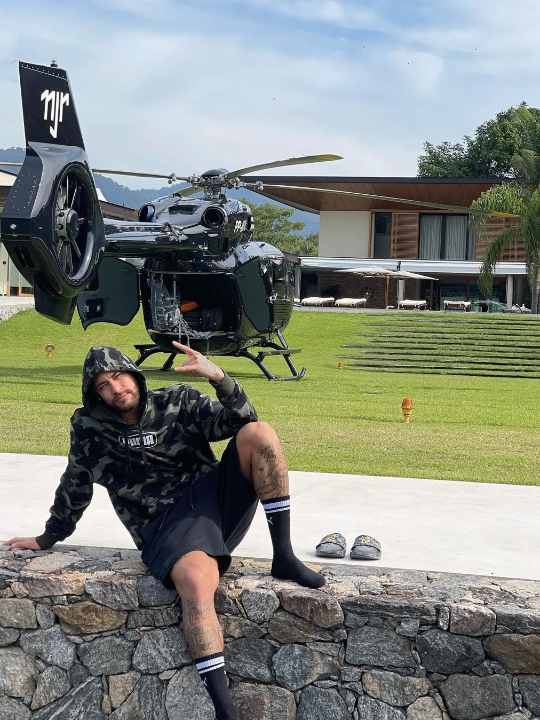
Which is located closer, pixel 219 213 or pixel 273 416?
pixel 273 416

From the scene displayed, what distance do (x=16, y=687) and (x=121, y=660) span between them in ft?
1.84

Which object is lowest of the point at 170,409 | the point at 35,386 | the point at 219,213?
the point at 35,386

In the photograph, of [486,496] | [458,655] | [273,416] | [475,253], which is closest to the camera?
[458,655]

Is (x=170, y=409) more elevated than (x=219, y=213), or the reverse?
(x=219, y=213)

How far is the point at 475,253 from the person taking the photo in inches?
2141

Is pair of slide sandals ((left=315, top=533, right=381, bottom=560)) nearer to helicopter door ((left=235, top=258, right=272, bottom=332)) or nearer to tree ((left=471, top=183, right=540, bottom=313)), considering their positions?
helicopter door ((left=235, top=258, right=272, bottom=332))

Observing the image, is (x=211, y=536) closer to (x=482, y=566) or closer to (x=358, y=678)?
(x=358, y=678)

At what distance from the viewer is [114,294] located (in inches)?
699

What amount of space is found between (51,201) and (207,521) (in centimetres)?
544

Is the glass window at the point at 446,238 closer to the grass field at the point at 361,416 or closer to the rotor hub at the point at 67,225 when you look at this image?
the grass field at the point at 361,416

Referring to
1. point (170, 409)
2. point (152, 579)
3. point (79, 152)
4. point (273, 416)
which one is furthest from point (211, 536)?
point (273, 416)

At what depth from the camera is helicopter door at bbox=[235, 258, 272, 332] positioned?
17.5m

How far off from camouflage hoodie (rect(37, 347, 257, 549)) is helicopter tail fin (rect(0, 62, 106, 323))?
15.3 ft

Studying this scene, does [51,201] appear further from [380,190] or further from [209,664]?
[380,190]
